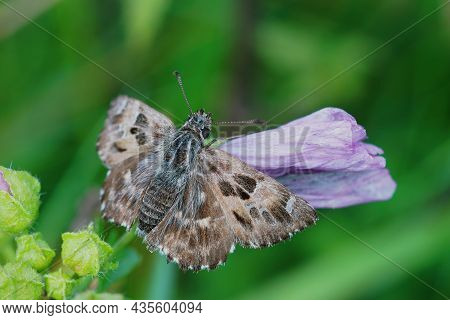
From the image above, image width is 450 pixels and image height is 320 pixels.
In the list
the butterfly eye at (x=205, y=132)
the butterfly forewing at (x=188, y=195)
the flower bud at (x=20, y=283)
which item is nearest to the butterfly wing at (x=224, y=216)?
the butterfly forewing at (x=188, y=195)

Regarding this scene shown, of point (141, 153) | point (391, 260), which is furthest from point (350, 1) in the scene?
point (141, 153)

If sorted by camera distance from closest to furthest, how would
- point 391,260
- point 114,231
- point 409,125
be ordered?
point 114,231 → point 391,260 → point 409,125

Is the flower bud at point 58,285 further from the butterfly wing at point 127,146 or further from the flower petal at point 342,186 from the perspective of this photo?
the flower petal at point 342,186

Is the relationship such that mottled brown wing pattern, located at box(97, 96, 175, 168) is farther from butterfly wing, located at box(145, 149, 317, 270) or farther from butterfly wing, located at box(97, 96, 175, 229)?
butterfly wing, located at box(145, 149, 317, 270)

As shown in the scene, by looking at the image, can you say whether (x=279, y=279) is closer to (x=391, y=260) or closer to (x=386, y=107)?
(x=391, y=260)

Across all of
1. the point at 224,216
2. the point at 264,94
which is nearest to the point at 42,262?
the point at 224,216

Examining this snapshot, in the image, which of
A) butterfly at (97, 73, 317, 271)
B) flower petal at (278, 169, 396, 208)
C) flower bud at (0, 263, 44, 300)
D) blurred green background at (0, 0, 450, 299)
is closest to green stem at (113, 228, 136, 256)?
butterfly at (97, 73, 317, 271)
